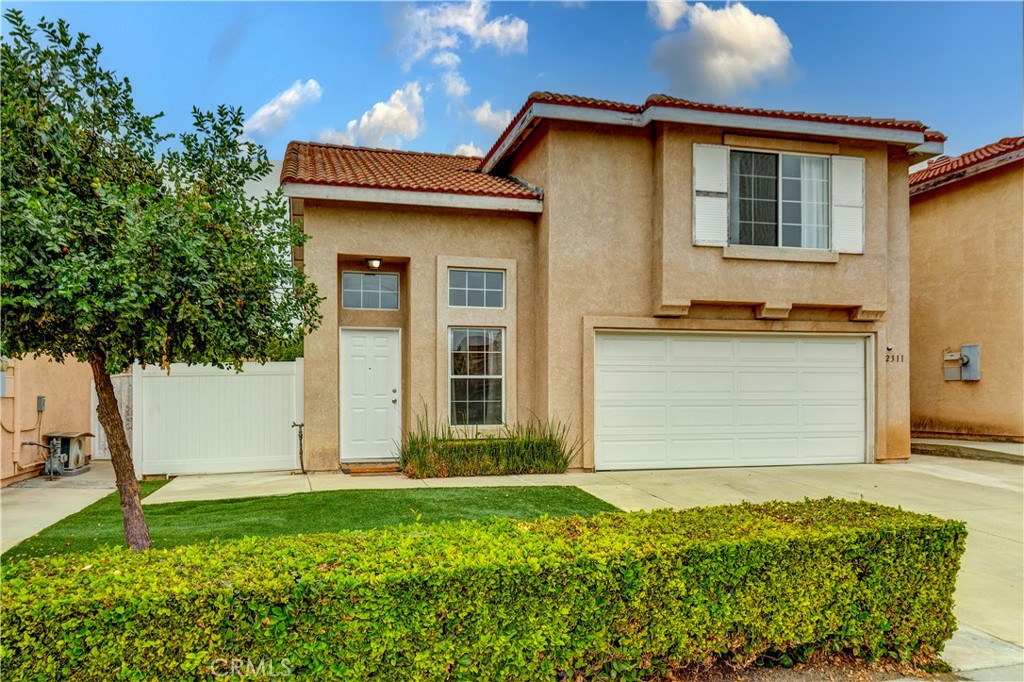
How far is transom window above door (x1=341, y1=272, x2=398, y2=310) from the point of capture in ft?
34.6

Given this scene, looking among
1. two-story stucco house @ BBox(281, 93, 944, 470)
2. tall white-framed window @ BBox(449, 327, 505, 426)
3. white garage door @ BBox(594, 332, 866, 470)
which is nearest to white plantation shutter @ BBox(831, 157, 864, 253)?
two-story stucco house @ BBox(281, 93, 944, 470)

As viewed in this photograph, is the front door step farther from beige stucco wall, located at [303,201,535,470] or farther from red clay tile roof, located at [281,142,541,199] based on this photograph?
red clay tile roof, located at [281,142,541,199]

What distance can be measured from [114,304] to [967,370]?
47.2 ft

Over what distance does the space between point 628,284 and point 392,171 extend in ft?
14.3

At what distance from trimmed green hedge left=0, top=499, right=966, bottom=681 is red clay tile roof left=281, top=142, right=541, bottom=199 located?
6879 mm

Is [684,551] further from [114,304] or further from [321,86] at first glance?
[321,86]

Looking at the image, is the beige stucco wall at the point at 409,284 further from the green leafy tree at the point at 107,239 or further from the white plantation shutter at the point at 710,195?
the green leafy tree at the point at 107,239

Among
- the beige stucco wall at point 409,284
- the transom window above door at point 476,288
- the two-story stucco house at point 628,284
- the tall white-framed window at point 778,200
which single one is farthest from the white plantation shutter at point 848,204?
the transom window above door at point 476,288

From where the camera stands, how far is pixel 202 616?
2703 millimetres

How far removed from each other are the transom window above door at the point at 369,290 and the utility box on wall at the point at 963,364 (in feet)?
36.1

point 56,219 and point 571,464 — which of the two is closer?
point 56,219

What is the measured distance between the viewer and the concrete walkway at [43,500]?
6500 millimetres

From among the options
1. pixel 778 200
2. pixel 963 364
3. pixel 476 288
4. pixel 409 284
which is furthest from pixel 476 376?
pixel 963 364

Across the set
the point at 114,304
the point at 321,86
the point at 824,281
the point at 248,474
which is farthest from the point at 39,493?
the point at 824,281
